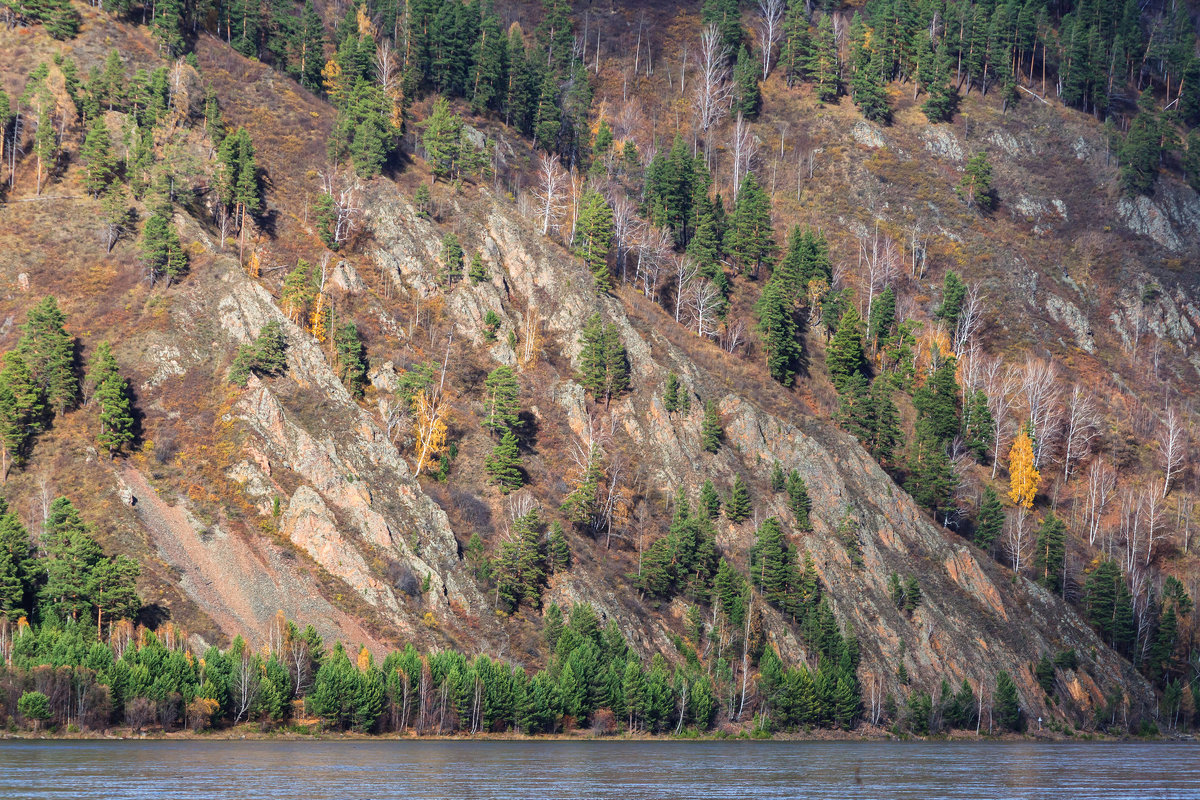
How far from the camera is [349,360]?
10919 centimetres

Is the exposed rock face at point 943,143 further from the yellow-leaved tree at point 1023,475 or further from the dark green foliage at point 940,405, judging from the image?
the yellow-leaved tree at point 1023,475

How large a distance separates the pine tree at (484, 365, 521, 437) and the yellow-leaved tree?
60112mm

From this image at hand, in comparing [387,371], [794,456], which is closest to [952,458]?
[794,456]

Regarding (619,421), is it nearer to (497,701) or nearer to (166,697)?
(497,701)

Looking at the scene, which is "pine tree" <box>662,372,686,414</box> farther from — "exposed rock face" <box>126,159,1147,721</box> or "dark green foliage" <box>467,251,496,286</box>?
"dark green foliage" <box>467,251,496,286</box>

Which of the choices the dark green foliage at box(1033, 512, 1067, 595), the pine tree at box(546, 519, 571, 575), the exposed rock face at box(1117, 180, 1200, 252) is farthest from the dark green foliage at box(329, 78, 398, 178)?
the exposed rock face at box(1117, 180, 1200, 252)

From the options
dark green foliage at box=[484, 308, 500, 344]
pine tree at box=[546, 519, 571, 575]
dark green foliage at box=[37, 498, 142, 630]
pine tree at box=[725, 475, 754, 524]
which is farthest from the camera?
dark green foliage at box=[484, 308, 500, 344]

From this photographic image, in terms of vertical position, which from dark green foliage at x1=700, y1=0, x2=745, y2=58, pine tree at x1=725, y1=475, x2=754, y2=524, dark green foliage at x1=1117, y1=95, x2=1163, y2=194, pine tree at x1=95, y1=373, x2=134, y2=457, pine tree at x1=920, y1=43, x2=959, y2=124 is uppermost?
dark green foliage at x1=700, y1=0, x2=745, y2=58

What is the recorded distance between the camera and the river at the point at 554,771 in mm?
53031

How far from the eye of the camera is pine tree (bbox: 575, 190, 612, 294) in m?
132

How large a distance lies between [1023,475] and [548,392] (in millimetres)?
56671

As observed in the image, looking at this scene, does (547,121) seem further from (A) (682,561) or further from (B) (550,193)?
(A) (682,561)

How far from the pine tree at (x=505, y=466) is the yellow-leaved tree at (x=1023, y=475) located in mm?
60679

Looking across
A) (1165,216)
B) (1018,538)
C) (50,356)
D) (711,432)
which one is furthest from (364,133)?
(1165,216)
